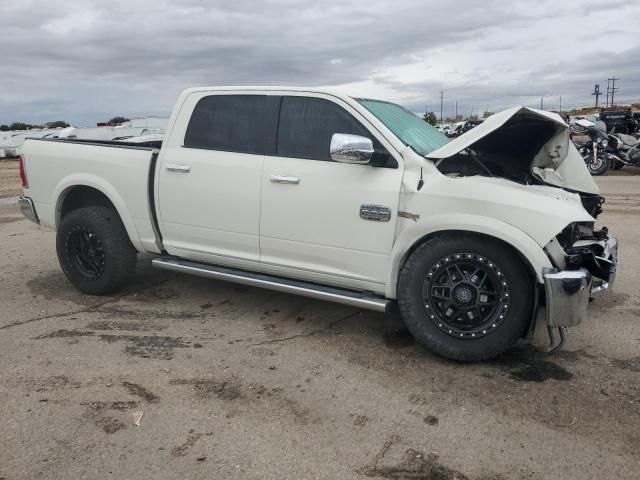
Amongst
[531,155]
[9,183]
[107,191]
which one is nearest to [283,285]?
[107,191]

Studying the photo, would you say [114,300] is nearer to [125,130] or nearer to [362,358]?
[362,358]

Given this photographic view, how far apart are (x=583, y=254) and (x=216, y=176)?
110 inches

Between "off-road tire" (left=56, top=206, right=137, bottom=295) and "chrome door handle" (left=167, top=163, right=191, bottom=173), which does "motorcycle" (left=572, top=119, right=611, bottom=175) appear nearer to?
"chrome door handle" (left=167, top=163, right=191, bottom=173)

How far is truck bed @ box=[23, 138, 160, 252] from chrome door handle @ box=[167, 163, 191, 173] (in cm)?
23

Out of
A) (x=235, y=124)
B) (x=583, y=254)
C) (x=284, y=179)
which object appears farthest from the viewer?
(x=235, y=124)

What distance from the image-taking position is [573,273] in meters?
3.54

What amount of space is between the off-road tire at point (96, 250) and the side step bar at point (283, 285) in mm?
427

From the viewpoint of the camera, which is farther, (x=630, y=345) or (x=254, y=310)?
(x=254, y=310)

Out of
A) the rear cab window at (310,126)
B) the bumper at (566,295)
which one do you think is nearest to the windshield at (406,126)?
the rear cab window at (310,126)

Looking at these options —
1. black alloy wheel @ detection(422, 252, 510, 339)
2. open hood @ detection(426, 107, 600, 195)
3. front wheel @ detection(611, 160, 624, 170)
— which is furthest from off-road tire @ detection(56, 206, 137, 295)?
front wheel @ detection(611, 160, 624, 170)

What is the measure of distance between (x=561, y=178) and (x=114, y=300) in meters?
4.15

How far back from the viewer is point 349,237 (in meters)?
4.17

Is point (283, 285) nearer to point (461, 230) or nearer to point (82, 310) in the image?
point (461, 230)

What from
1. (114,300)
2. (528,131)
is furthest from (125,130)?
(528,131)
